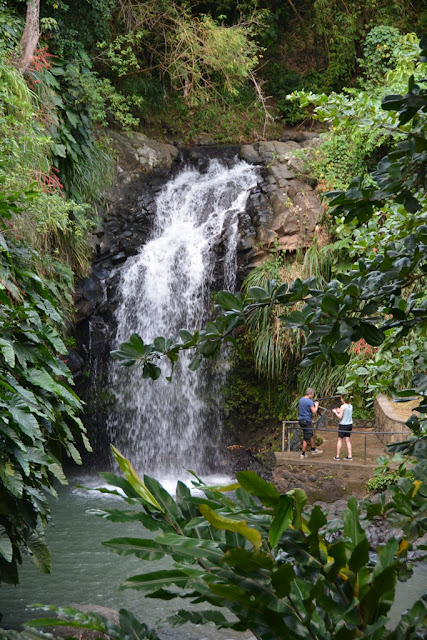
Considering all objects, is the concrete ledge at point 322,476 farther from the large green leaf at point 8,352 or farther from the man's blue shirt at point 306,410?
the large green leaf at point 8,352

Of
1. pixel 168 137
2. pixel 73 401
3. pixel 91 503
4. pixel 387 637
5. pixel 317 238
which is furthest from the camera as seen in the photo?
pixel 168 137

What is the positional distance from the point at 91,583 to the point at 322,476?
397 centimetres

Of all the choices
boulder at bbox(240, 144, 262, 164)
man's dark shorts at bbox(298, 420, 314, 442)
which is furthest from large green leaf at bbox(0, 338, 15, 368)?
boulder at bbox(240, 144, 262, 164)

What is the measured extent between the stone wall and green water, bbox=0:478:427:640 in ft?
6.97

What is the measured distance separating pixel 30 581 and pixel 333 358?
734cm

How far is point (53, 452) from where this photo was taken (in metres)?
5.24

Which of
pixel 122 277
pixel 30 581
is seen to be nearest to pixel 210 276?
pixel 122 277

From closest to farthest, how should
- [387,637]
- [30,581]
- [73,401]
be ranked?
[387,637]
[73,401]
[30,581]

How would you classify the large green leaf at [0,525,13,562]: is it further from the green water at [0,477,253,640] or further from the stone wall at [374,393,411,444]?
the stone wall at [374,393,411,444]

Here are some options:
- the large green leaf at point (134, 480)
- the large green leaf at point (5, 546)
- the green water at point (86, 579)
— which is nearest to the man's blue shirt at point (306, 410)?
the green water at point (86, 579)

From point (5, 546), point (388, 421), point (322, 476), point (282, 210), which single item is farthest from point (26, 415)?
point (282, 210)

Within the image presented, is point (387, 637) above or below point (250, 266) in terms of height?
below

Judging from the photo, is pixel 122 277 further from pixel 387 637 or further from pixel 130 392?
pixel 387 637

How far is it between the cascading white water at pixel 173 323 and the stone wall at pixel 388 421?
10.7ft
